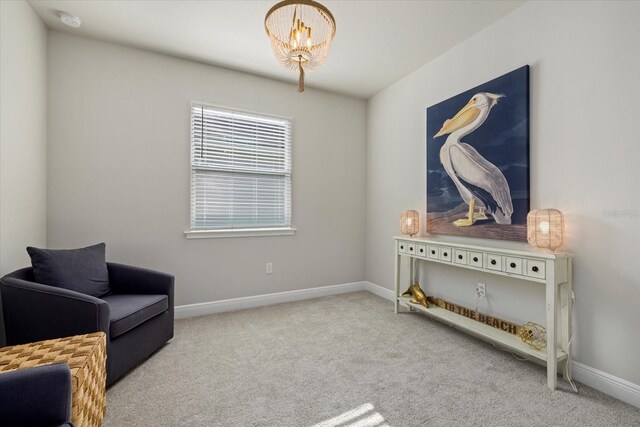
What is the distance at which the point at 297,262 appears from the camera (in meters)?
3.74

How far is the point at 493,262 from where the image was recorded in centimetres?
225

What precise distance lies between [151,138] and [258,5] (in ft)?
5.29

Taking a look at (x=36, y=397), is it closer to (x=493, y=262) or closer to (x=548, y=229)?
(x=493, y=262)

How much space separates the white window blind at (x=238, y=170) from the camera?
3227mm

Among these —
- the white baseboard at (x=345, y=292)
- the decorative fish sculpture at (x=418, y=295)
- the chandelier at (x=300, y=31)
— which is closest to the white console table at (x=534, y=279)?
the white baseboard at (x=345, y=292)

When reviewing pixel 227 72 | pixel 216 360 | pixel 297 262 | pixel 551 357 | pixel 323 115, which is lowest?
pixel 216 360

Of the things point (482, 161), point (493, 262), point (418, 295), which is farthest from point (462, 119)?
point (418, 295)

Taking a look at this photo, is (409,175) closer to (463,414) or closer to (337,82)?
(337,82)

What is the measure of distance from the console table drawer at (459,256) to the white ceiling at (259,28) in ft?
6.23

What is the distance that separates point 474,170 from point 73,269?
10.5 feet

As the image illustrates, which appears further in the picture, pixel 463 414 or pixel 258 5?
pixel 258 5

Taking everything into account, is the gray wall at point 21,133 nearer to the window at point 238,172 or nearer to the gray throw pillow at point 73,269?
the gray throw pillow at point 73,269

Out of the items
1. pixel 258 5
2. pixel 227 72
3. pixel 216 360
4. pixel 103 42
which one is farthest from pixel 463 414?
pixel 103 42

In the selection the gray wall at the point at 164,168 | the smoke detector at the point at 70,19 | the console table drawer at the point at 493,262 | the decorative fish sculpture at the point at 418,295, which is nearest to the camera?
the console table drawer at the point at 493,262
